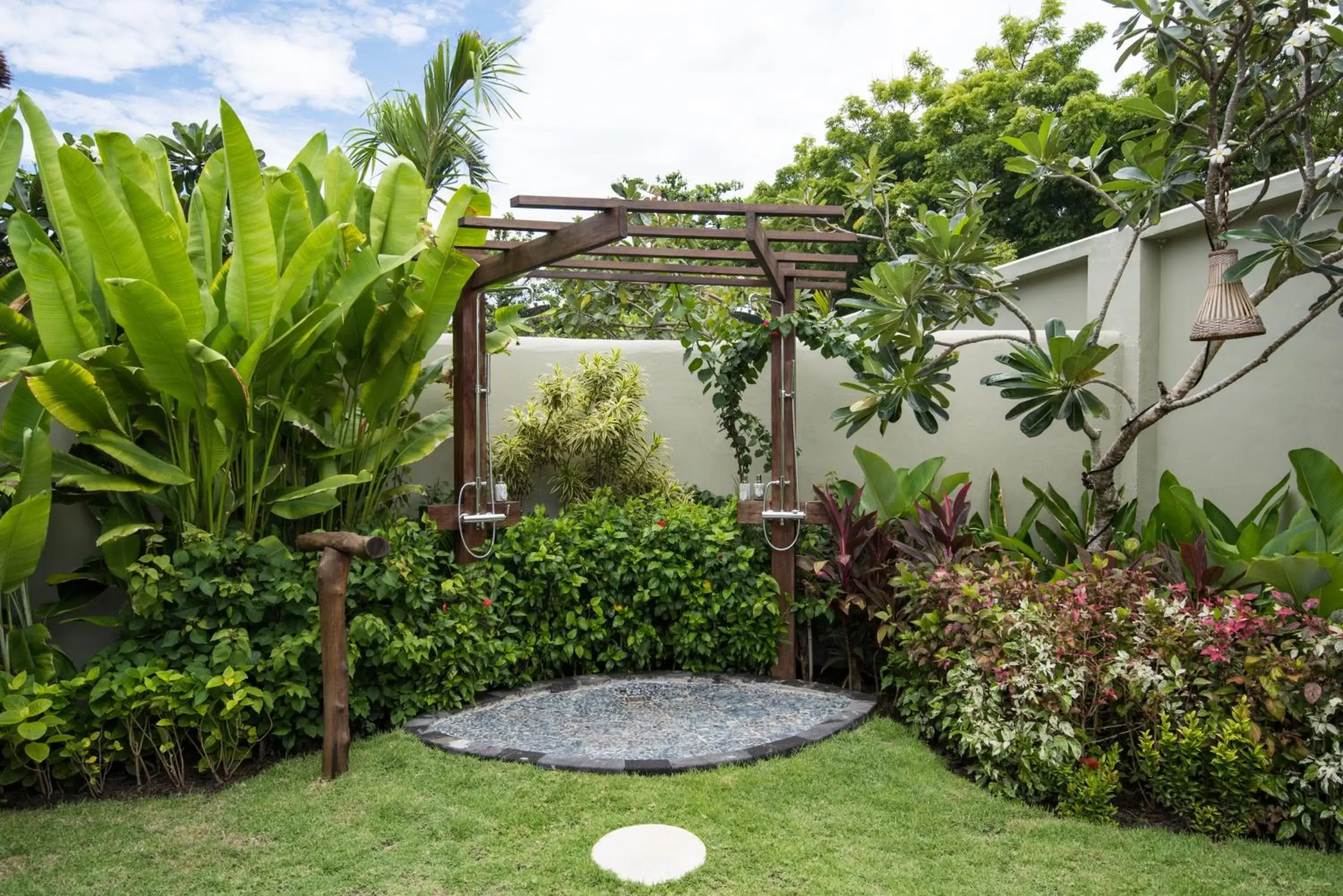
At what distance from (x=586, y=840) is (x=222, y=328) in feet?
8.78

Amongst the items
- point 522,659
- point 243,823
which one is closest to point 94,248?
point 243,823

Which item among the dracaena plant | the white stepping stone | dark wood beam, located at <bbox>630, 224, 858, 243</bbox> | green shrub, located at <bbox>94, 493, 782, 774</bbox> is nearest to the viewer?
the white stepping stone

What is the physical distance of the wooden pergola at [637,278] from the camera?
416 cm

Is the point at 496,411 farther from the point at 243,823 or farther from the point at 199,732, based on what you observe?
the point at 243,823

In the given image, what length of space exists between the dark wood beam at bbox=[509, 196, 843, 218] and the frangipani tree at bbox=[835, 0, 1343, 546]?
0.76 metres

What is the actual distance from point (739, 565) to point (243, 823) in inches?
109

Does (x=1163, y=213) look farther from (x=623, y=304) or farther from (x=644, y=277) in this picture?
(x=623, y=304)

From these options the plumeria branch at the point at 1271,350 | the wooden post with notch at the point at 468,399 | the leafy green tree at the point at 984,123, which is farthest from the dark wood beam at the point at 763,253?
the leafy green tree at the point at 984,123

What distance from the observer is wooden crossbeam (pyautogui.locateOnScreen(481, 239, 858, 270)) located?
15.4ft

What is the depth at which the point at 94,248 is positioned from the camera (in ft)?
11.9

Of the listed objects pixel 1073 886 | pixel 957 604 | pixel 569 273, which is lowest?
pixel 1073 886

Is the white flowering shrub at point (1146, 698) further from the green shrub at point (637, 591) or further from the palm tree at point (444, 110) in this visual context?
the palm tree at point (444, 110)

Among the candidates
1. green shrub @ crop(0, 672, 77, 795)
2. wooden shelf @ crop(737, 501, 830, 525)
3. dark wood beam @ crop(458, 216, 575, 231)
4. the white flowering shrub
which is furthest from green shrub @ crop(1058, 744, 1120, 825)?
green shrub @ crop(0, 672, 77, 795)

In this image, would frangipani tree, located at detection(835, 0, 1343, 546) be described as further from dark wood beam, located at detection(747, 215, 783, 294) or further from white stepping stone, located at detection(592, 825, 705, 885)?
white stepping stone, located at detection(592, 825, 705, 885)
